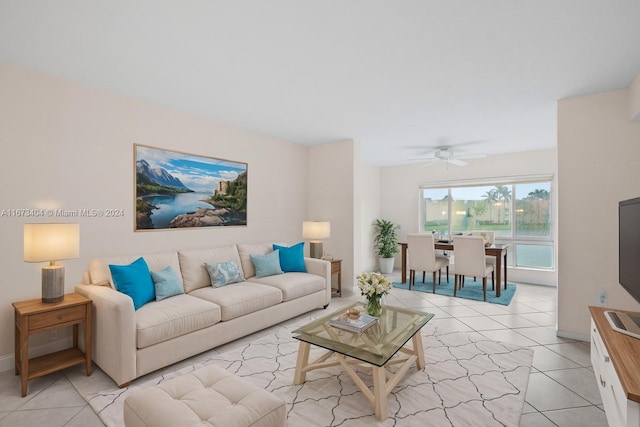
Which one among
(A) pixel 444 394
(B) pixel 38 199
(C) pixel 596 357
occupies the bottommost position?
(A) pixel 444 394

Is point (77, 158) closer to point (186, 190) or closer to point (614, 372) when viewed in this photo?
point (186, 190)

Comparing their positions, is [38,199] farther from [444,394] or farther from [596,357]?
[596,357]

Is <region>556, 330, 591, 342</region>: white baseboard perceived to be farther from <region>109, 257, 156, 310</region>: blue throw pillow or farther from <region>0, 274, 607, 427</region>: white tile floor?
<region>109, 257, 156, 310</region>: blue throw pillow

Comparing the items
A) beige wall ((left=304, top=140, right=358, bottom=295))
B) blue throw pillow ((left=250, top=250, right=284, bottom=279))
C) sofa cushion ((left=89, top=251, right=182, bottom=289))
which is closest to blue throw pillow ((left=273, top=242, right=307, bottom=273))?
blue throw pillow ((left=250, top=250, right=284, bottom=279))

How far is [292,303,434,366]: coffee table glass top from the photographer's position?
2004 millimetres

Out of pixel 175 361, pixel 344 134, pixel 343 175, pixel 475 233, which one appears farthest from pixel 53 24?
pixel 475 233

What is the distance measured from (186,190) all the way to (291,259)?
1604mm

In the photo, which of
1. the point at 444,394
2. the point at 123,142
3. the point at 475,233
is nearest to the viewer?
the point at 444,394

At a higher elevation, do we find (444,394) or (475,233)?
(475,233)

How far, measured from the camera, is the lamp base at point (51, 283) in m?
2.38

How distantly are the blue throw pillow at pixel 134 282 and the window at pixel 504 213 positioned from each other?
5.67m

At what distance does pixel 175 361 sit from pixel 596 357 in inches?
121

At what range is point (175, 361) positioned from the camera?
2.56 metres

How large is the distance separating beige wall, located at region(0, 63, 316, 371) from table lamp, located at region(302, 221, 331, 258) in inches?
45.8
